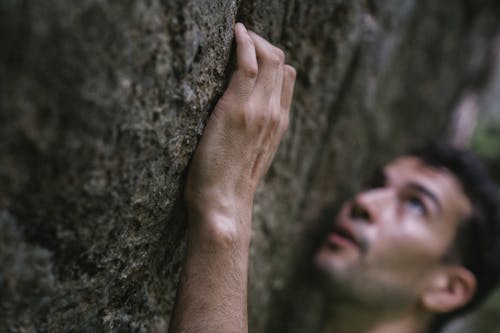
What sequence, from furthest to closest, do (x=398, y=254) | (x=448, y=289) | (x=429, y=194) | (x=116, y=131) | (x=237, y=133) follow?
1. (x=448, y=289)
2. (x=429, y=194)
3. (x=398, y=254)
4. (x=237, y=133)
5. (x=116, y=131)

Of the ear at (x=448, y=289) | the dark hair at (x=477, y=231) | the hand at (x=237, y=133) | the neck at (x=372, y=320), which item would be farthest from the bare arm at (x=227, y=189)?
the dark hair at (x=477, y=231)

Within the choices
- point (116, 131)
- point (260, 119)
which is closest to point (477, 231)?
point (260, 119)

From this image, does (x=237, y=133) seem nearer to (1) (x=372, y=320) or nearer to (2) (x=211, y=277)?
(2) (x=211, y=277)

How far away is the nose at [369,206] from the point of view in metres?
2.13

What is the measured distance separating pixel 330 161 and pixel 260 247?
59 centimetres

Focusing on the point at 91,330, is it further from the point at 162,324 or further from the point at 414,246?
the point at 414,246

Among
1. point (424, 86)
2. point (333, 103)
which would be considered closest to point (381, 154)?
point (424, 86)

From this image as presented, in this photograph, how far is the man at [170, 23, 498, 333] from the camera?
3.71ft

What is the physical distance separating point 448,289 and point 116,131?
2104 mm

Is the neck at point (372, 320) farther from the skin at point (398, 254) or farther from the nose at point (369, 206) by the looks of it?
the nose at point (369, 206)

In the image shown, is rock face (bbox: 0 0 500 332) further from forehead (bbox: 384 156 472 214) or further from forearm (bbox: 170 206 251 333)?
forehead (bbox: 384 156 472 214)

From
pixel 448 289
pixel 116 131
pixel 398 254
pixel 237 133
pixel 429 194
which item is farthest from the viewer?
pixel 448 289

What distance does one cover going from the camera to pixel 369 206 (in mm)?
2145

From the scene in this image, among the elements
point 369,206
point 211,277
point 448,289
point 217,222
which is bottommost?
point 448,289
